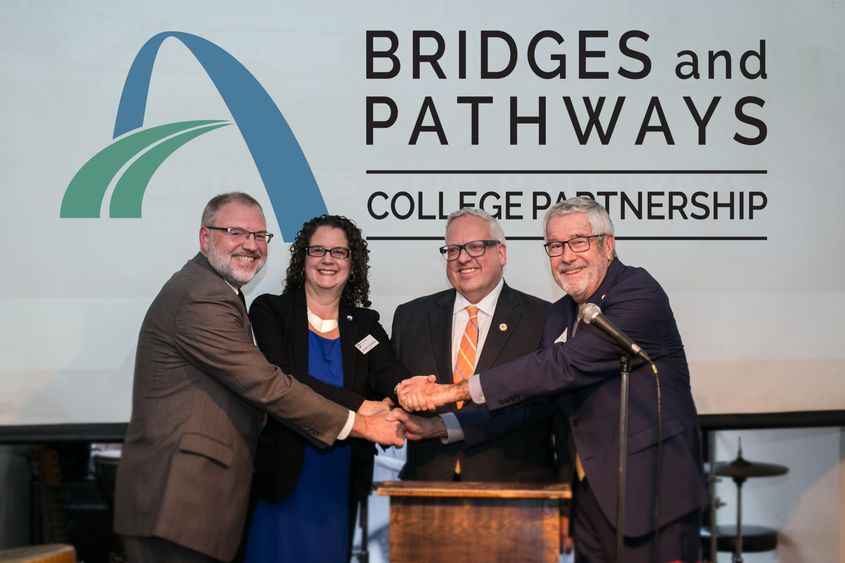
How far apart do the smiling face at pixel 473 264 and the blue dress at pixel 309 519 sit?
78 centimetres

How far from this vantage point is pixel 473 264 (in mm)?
3682

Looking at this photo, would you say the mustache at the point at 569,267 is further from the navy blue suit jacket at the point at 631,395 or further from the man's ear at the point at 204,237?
the man's ear at the point at 204,237

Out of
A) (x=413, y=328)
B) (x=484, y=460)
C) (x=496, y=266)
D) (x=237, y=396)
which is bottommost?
(x=484, y=460)

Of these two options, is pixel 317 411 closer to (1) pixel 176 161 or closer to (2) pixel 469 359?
(2) pixel 469 359

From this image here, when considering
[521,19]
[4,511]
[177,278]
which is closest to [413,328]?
[177,278]

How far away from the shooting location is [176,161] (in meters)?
4.31

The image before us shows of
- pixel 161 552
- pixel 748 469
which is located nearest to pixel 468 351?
pixel 161 552

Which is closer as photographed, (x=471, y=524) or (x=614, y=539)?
(x=471, y=524)

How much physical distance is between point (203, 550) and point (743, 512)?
345 cm

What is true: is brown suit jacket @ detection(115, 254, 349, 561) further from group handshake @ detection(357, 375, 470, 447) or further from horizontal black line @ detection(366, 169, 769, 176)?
horizontal black line @ detection(366, 169, 769, 176)

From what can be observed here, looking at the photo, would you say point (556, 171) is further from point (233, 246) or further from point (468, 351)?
point (233, 246)

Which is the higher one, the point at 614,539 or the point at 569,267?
the point at 569,267

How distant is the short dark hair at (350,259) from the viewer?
3.71 metres

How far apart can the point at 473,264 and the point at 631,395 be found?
2.86 feet
